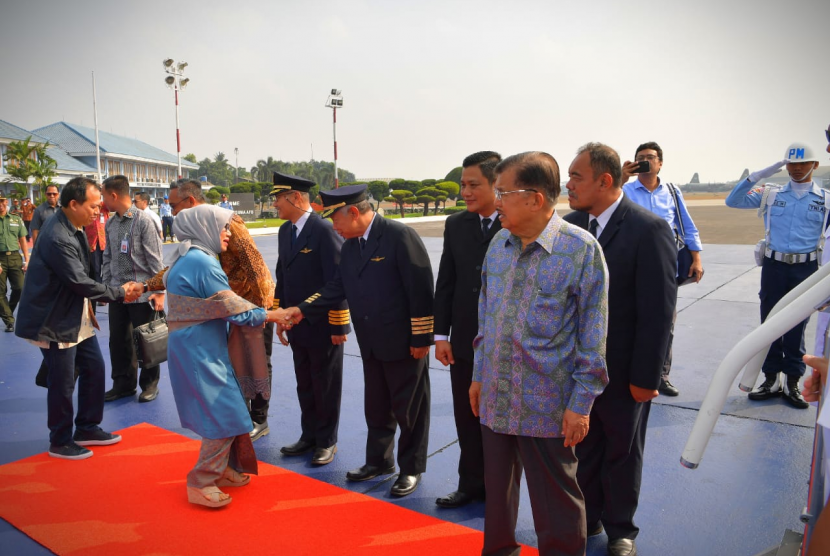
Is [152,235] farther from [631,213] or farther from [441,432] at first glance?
[631,213]

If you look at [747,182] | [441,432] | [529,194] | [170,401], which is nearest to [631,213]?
[529,194]

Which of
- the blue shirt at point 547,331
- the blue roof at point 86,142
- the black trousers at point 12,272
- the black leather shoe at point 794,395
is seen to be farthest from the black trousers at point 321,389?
the blue roof at point 86,142

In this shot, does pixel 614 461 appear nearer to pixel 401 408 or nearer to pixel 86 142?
pixel 401 408

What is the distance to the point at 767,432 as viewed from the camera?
4.09m

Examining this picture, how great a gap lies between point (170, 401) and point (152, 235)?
1506 millimetres

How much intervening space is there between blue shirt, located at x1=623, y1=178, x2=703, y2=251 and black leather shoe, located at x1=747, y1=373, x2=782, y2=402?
125cm

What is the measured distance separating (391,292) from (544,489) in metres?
1.55

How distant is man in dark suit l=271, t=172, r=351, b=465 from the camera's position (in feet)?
12.7

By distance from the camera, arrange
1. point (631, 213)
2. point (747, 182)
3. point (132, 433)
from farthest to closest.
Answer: point (747, 182) → point (132, 433) → point (631, 213)

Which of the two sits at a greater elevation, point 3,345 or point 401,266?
point 401,266

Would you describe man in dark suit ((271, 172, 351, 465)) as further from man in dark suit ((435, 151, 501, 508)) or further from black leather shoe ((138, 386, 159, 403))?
black leather shoe ((138, 386, 159, 403))

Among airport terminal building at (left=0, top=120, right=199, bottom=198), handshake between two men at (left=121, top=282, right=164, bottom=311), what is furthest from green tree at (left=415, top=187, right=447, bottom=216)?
handshake between two men at (left=121, top=282, right=164, bottom=311)

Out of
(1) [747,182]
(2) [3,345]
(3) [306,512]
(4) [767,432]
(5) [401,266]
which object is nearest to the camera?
(3) [306,512]

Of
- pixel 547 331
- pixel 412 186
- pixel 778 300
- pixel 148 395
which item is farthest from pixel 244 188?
pixel 547 331
